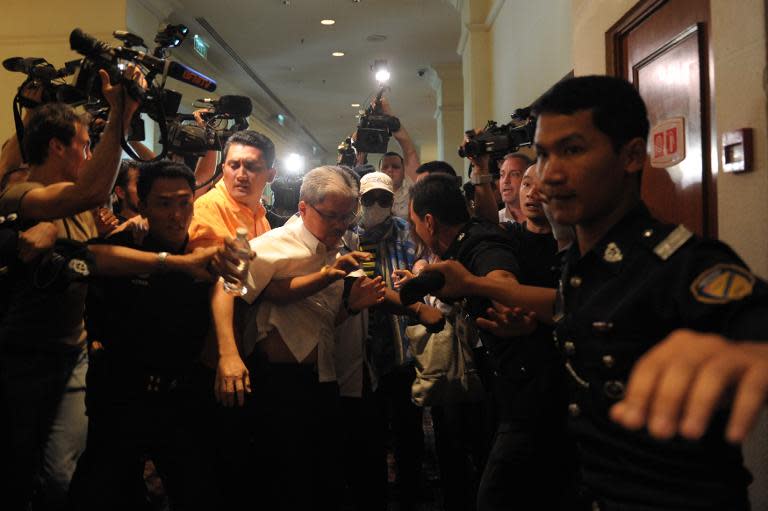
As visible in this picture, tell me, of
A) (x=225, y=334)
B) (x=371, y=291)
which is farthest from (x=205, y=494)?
(x=371, y=291)

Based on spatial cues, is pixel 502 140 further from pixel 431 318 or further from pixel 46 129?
pixel 46 129

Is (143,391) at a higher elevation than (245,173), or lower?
lower

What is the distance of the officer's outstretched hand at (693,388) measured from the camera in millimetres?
604

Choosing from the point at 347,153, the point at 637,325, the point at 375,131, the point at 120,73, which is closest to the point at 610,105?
the point at 637,325

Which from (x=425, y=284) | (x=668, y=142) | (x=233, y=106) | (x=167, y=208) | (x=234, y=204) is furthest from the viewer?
(x=233, y=106)

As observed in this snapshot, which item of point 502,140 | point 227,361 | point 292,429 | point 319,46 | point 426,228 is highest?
point 319,46

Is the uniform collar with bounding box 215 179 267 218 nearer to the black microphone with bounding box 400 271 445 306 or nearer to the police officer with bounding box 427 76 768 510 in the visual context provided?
the black microphone with bounding box 400 271 445 306

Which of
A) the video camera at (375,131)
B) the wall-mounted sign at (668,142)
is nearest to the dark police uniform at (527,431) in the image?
the wall-mounted sign at (668,142)

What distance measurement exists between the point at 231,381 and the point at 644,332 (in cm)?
126

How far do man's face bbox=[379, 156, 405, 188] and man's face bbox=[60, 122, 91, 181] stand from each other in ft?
7.31

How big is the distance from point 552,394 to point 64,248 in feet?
4.79

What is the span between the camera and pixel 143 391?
1934mm

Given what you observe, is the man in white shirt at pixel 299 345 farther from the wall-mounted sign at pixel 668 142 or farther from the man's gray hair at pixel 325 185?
the wall-mounted sign at pixel 668 142

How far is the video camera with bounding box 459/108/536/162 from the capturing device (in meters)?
2.63
